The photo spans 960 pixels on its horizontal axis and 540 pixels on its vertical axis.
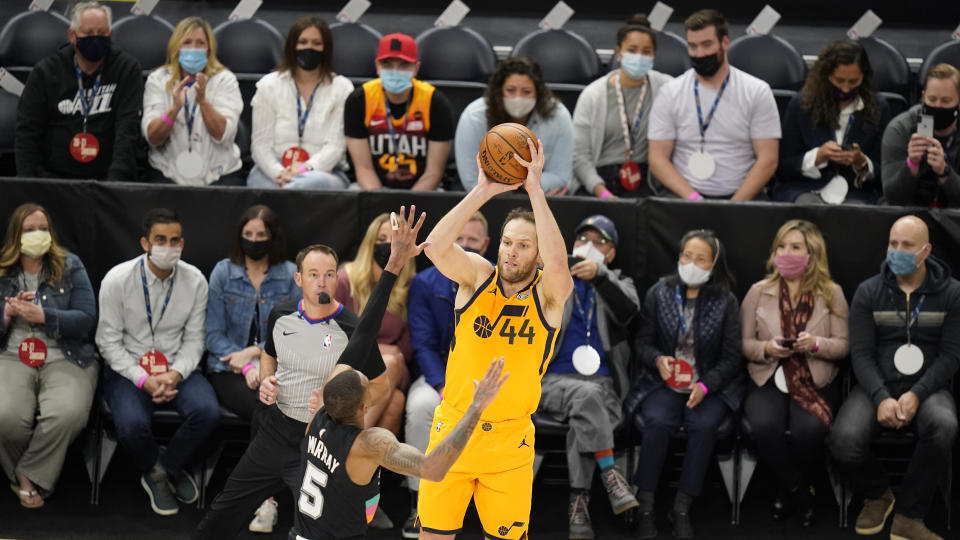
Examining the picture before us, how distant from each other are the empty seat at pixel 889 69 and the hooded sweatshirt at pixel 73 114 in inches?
235

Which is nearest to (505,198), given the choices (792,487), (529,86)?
(529,86)

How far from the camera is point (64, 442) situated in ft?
23.5

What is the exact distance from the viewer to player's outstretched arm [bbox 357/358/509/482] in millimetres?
4629

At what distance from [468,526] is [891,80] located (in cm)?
537

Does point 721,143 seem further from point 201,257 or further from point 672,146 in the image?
point 201,257

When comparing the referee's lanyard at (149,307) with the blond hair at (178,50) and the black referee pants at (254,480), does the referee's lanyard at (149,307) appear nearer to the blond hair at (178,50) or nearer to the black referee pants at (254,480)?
the black referee pants at (254,480)

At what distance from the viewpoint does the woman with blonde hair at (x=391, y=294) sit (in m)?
7.30

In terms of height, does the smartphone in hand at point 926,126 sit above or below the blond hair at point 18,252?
above

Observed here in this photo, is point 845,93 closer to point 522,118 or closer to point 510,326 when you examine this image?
point 522,118

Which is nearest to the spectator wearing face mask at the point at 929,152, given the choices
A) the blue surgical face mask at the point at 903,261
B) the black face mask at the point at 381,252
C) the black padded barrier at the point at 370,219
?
the black padded barrier at the point at 370,219

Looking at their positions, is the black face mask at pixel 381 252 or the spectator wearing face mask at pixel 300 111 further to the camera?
the spectator wearing face mask at pixel 300 111

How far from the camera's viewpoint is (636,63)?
853 centimetres

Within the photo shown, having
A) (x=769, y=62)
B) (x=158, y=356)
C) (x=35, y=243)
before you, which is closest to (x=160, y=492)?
(x=158, y=356)

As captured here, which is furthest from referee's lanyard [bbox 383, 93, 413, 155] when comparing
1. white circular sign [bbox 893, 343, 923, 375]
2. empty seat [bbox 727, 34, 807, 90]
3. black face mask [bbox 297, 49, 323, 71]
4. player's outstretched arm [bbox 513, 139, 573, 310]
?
white circular sign [bbox 893, 343, 923, 375]
